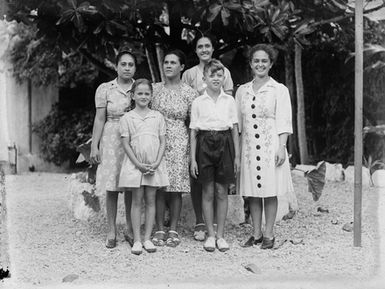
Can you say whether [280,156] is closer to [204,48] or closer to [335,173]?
[204,48]

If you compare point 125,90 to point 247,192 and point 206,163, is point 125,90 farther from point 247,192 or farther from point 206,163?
point 247,192

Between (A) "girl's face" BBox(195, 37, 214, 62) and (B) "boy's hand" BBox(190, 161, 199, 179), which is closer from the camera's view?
(B) "boy's hand" BBox(190, 161, 199, 179)

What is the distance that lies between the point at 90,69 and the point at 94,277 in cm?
602

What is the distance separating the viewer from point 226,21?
4875 mm

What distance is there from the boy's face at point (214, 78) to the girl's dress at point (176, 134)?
0.21 m

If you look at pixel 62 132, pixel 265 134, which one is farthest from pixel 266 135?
pixel 62 132

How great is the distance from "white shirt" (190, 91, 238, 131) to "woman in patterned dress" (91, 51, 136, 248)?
51cm

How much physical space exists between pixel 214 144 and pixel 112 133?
0.75m

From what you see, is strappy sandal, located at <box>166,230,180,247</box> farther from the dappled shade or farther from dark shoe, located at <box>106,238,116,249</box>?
the dappled shade

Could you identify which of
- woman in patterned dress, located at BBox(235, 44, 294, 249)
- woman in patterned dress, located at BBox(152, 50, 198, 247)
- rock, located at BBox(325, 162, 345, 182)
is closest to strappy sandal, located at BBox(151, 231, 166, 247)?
woman in patterned dress, located at BBox(152, 50, 198, 247)

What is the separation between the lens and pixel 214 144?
468 centimetres

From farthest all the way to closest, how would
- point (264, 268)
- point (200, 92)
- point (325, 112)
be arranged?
1. point (325, 112)
2. point (200, 92)
3. point (264, 268)

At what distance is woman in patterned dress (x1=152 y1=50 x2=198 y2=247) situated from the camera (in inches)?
189

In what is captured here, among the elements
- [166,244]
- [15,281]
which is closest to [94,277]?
[15,281]
